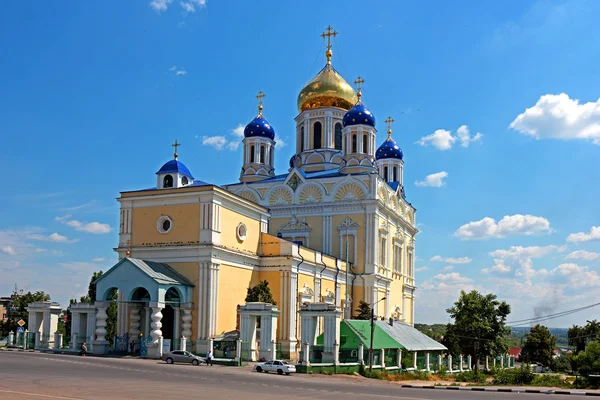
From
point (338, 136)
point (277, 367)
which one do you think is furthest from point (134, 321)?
point (338, 136)

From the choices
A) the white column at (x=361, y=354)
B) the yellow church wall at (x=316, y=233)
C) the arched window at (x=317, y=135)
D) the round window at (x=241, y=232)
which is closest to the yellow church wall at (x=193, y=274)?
the round window at (x=241, y=232)

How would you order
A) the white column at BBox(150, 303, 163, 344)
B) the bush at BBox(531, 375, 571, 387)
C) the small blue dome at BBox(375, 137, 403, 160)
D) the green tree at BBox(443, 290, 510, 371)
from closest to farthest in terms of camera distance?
the bush at BBox(531, 375, 571, 387)
the white column at BBox(150, 303, 163, 344)
the green tree at BBox(443, 290, 510, 371)
the small blue dome at BBox(375, 137, 403, 160)

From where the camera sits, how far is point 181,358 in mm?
30141

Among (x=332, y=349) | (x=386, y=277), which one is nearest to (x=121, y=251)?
(x=332, y=349)

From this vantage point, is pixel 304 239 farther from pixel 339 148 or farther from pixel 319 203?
Answer: pixel 339 148

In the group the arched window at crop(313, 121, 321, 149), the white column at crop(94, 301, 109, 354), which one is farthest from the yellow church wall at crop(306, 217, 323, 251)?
the white column at crop(94, 301, 109, 354)

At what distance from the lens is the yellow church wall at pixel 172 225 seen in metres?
35.3

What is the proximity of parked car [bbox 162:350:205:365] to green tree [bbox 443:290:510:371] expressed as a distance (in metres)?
23.3

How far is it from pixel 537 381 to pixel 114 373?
18.4m

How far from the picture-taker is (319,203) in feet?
159

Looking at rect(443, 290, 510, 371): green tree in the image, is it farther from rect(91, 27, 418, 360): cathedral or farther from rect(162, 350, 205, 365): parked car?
rect(162, 350, 205, 365): parked car

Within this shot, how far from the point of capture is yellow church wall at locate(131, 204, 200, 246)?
35.3 metres

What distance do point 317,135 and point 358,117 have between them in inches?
201

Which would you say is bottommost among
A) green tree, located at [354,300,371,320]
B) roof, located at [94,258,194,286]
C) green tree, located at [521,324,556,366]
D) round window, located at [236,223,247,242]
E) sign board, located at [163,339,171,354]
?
green tree, located at [521,324,556,366]
